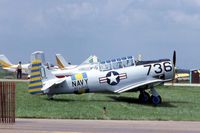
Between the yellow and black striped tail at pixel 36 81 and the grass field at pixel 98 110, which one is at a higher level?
the yellow and black striped tail at pixel 36 81

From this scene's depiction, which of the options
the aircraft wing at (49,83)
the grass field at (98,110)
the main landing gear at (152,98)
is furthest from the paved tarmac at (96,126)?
the aircraft wing at (49,83)

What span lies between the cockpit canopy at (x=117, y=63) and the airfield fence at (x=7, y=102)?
10387mm

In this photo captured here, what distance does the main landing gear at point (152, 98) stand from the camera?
27344mm

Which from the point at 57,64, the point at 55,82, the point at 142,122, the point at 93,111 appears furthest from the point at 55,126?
the point at 57,64

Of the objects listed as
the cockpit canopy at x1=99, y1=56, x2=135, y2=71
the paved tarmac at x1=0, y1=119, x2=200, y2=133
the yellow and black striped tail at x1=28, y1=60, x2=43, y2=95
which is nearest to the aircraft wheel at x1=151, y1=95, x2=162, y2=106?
the cockpit canopy at x1=99, y1=56, x2=135, y2=71

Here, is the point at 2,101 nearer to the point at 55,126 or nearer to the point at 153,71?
the point at 55,126

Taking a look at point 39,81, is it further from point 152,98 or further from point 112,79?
point 152,98

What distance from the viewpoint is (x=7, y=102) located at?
1845 cm

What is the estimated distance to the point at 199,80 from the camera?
200ft

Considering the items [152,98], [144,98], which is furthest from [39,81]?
[152,98]

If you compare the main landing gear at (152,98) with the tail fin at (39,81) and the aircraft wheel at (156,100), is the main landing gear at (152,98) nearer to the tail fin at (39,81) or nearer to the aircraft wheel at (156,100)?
the aircraft wheel at (156,100)

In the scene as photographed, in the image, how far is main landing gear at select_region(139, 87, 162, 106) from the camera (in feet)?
89.7

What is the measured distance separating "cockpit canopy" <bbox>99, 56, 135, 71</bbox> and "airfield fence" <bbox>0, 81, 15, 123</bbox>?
1039cm

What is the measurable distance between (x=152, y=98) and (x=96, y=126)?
1147 centimetres
